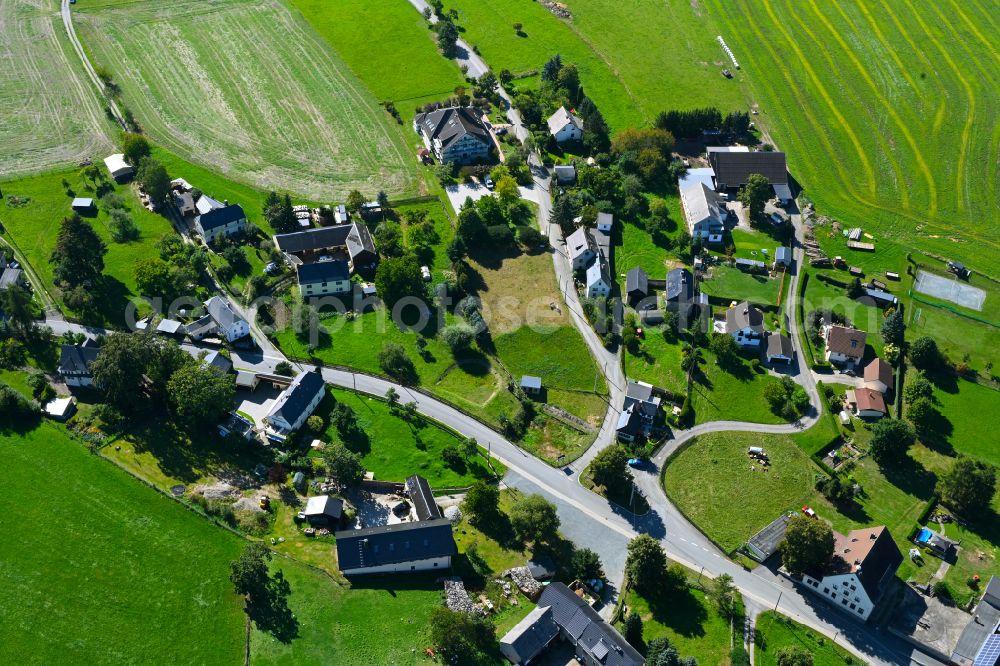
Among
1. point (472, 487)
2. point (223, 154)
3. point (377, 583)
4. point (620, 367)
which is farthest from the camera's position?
point (223, 154)

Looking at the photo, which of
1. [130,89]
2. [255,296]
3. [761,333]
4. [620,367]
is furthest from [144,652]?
[130,89]

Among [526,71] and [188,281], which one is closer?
[188,281]

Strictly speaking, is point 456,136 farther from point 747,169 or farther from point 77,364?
point 77,364

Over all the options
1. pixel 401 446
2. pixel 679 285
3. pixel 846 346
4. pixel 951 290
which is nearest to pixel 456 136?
pixel 679 285

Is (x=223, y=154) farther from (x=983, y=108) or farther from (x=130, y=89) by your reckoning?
(x=983, y=108)

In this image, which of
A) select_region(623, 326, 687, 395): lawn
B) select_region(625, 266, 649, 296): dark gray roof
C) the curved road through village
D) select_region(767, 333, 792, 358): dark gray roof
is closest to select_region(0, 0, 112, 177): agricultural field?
the curved road through village
